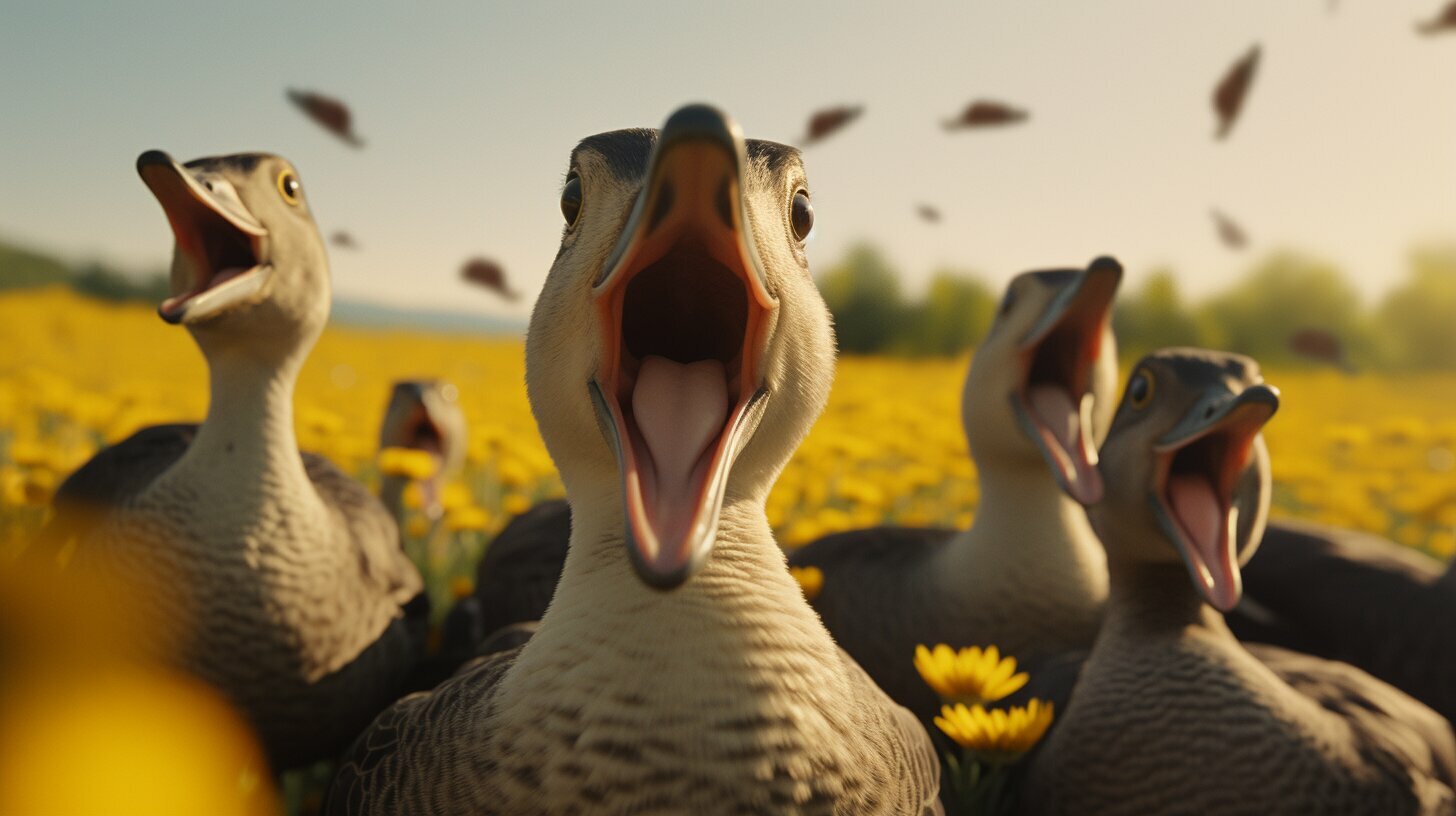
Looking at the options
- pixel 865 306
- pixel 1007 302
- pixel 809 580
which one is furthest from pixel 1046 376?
pixel 865 306

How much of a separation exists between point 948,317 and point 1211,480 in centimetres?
2075

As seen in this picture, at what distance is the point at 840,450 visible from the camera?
201 inches

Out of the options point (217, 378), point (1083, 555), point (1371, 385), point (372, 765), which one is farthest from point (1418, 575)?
point (1371, 385)

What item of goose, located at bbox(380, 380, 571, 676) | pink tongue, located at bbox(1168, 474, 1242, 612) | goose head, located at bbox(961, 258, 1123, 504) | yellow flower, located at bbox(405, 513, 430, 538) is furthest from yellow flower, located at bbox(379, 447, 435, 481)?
pink tongue, located at bbox(1168, 474, 1242, 612)

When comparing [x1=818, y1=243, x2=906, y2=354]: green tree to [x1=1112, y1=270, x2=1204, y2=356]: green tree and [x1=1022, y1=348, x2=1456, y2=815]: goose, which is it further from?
[x1=1022, y1=348, x2=1456, y2=815]: goose

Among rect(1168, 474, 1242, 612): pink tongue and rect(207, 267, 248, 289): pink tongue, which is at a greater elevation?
rect(207, 267, 248, 289): pink tongue

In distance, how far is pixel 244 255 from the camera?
2631mm

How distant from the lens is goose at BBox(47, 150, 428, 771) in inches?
89.5

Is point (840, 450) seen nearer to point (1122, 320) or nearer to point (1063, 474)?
point (1063, 474)

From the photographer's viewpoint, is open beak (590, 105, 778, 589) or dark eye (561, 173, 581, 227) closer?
open beak (590, 105, 778, 589)

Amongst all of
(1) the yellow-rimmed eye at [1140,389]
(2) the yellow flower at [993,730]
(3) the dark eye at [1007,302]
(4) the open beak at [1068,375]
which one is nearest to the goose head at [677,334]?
(2) the yellow flower at [993,730]

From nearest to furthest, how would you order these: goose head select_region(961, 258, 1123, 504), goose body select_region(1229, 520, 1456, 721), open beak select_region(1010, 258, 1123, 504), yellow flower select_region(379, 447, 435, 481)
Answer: open beak select_region(1010, 258, 1123, 504) < goose head select_region(961, 258, 1123, 504) < goose body select_region(1229, 520, 1456, 721) < yellow flower select_region(379, 447, 435, 481)

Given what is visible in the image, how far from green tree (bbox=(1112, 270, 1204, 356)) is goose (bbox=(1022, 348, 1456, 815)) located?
23.2 m

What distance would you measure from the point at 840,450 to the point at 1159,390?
2.86 metres
